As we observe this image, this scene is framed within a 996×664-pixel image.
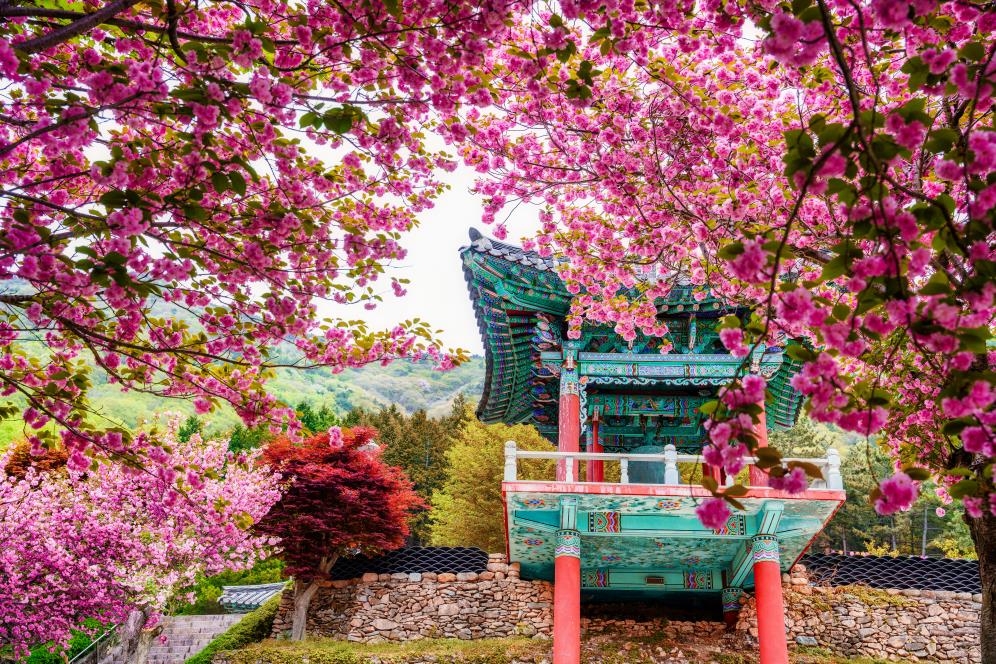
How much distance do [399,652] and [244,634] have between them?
14.9 feet

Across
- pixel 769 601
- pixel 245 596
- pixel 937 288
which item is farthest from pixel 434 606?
pixel 937 288

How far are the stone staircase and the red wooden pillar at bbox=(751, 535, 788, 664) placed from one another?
1316 centimetres

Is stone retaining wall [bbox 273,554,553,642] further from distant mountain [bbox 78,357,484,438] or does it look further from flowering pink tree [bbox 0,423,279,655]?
distant mountain [bbox 78,357,484,438]

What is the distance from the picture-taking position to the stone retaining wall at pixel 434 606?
1288 centimetres

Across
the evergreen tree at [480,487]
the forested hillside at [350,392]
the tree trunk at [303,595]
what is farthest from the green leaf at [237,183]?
the forested hillside at [350,392]

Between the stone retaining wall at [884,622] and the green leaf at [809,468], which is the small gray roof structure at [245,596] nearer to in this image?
the stone retaining wall at [884,622]

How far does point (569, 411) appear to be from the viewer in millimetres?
10891

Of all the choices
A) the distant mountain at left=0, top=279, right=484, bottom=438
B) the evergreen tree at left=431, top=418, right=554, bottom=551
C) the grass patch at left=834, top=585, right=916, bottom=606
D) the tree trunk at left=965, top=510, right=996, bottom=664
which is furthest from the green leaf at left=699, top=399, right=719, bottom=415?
the distant mountain at left=0, top=279, right=484, bottom=438

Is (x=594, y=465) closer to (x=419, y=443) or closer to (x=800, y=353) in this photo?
(x=800, y=353)

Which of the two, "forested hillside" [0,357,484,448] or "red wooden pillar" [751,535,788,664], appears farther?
"forested hillside" [0,357,484,448]

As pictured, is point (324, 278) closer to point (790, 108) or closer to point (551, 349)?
point (790, 108)

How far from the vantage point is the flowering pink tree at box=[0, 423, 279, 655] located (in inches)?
445

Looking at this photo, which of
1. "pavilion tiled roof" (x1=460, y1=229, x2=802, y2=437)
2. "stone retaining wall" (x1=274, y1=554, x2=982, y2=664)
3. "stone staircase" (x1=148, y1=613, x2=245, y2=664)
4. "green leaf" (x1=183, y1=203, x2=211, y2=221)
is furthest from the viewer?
"stone staircase" (x1=148, y1=613, x2=245, y2=664)

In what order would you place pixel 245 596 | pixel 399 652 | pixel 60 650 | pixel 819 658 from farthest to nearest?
pixel 245 596 < pixel 60 650 < pixel 399 652 < pixel 819 658
